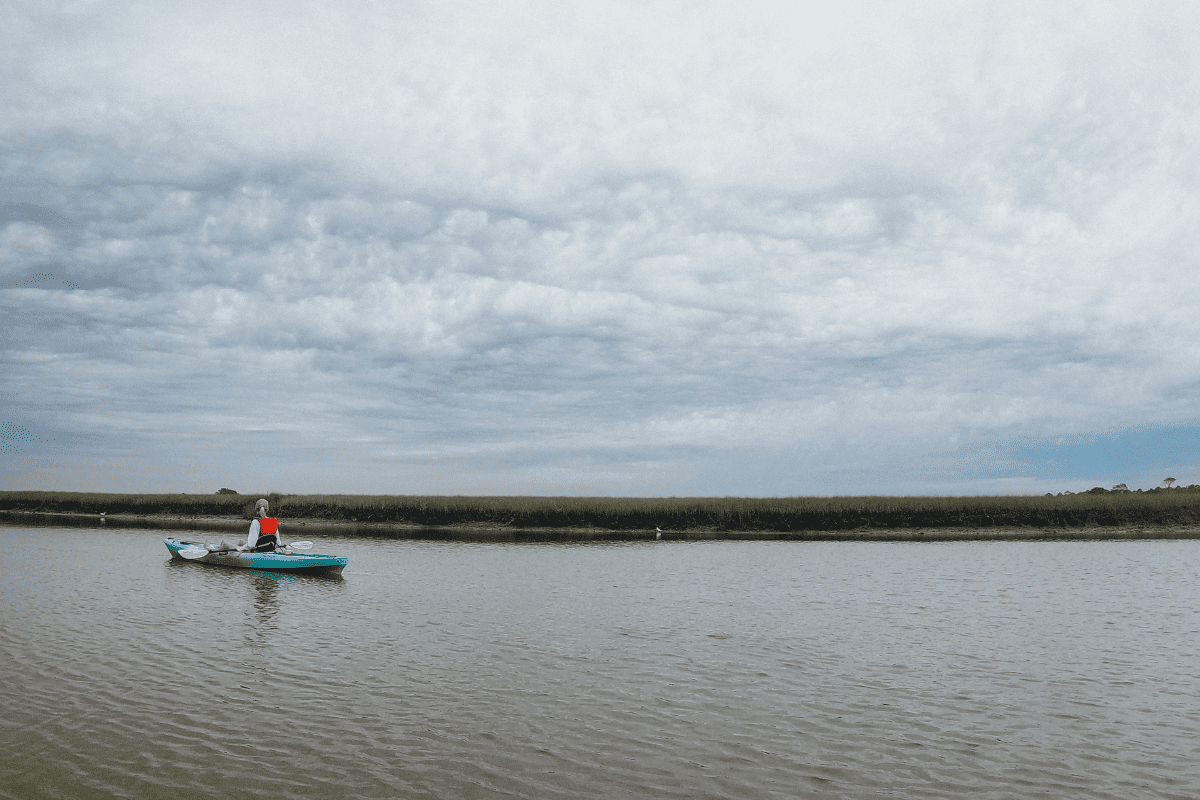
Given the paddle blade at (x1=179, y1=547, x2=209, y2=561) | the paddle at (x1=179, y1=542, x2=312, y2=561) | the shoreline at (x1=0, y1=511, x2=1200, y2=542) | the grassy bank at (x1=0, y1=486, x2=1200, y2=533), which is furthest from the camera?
the grassy bank at (x1=0, y1=486, x2=1200, y2=533)

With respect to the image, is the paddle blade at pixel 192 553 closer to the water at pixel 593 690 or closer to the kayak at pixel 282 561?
the kayak at pixel 282 561

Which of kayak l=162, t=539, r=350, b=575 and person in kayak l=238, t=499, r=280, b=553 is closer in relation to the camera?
kayak l=162, t=539, r=350, b=575

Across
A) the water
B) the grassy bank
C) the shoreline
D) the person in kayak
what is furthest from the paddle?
the grassy bank

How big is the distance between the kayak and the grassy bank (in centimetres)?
3366

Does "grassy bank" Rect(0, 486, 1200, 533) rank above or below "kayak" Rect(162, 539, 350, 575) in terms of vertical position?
above

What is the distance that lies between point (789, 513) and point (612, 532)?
49.2ft

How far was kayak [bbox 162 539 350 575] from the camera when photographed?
28.8 meters

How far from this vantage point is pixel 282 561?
29391 millimetres

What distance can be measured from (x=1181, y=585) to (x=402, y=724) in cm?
2842

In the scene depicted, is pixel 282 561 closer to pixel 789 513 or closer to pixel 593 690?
pixel 593 690

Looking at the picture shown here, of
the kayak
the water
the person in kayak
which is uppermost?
the person in kayak

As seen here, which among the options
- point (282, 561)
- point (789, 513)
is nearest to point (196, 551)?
point (282, 561)

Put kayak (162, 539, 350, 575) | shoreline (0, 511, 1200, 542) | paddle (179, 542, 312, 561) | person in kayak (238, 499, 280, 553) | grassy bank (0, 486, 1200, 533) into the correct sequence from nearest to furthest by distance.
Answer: kayak (162, 539, 350, 575), person in kayak (238, 499, 280, 553), paddle (179, 542, 312, 561), shoreline (0, 511, 1200, 542), grassy bank (0, 486, 1200, 533)

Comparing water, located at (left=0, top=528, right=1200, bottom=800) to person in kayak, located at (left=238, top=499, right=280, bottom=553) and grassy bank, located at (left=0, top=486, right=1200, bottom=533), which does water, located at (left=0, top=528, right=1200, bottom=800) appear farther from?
grassy bank, located at (left=0, top=486, right=1200, bottom=533)
